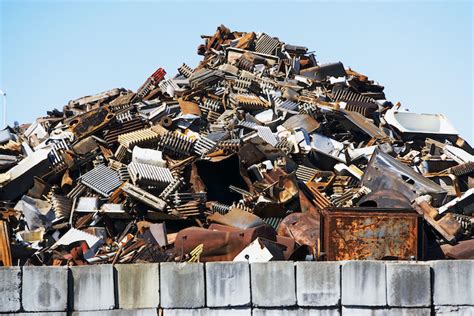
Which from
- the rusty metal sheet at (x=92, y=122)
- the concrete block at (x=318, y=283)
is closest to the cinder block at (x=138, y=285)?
the concrete block at (x=318, y=283)

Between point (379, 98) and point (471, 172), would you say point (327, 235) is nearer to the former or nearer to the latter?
point (471, 172)

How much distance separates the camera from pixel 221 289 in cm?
1208

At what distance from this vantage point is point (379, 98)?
22156 millimetres

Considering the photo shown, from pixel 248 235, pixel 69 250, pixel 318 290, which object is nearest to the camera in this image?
pixel 318 290

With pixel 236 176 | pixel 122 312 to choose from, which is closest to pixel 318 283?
pixel 122 312

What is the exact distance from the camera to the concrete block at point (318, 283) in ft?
39.6

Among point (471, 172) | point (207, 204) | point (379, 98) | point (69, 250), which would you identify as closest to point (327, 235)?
point (207, 204)

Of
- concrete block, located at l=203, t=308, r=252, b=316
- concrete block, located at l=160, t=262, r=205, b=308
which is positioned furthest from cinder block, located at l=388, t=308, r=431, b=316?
concrete block, located at l=160, t=262, r=205, b=308

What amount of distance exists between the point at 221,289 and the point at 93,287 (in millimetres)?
1648

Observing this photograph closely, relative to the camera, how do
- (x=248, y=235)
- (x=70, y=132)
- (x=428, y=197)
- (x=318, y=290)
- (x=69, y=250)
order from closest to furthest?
(x=318, y=290), (x=248, y=235), (x=69, y=250), (x=428, y=197), (x=70, y=132)

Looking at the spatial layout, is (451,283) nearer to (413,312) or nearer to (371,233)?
(413,312)

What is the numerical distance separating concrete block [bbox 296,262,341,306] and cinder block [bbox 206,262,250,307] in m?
0.68

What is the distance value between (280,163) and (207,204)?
6.19 ft

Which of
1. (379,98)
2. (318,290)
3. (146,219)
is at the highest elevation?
(379,98)
